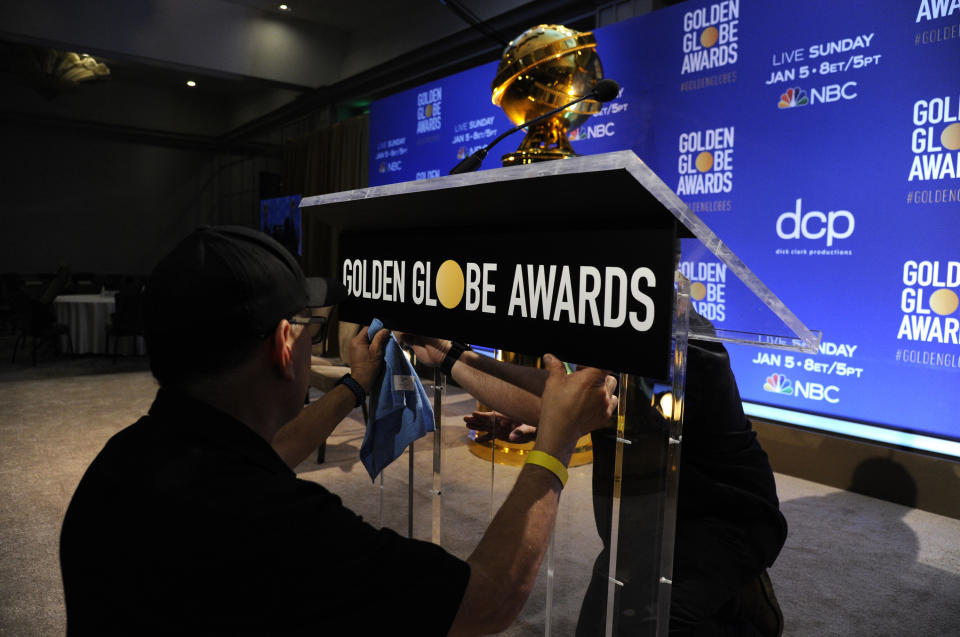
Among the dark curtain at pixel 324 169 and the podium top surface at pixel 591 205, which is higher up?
the dark curtain at pixel 324 169

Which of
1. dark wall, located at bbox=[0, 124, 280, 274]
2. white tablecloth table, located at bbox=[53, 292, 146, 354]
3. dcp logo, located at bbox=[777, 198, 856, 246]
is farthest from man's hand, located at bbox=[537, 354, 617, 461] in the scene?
dark wall, located at bbox=[0, 124, 280, 274]

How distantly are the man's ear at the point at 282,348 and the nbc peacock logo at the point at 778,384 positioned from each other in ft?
10.9

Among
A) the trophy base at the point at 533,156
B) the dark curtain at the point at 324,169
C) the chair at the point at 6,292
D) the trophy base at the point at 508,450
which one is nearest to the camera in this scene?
the trophy base at the point at 508,450

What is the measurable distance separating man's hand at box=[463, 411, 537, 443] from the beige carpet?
0.13 feet

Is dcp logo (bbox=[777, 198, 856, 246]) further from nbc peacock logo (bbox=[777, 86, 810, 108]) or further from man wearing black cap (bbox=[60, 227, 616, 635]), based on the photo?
man wearing black cap (bbox=[60, 227, 616, 635])

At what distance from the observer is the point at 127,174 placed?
11.8 metres

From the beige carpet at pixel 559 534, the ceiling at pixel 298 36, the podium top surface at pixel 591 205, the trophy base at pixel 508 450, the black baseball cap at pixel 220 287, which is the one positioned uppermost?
the ceiling at pixel 298 36

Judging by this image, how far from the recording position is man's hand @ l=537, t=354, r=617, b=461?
34.2 inches

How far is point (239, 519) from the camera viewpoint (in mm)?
648

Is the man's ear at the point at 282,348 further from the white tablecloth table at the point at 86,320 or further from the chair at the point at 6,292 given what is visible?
the chair at the point at 6,292

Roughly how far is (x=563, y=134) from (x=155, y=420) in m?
1.53

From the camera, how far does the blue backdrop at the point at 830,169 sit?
9.65ft

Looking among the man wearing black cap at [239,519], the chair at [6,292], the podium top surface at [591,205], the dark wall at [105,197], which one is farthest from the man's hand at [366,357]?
the dark wall at [105,197]

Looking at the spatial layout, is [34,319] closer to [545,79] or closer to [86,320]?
[86,320]
